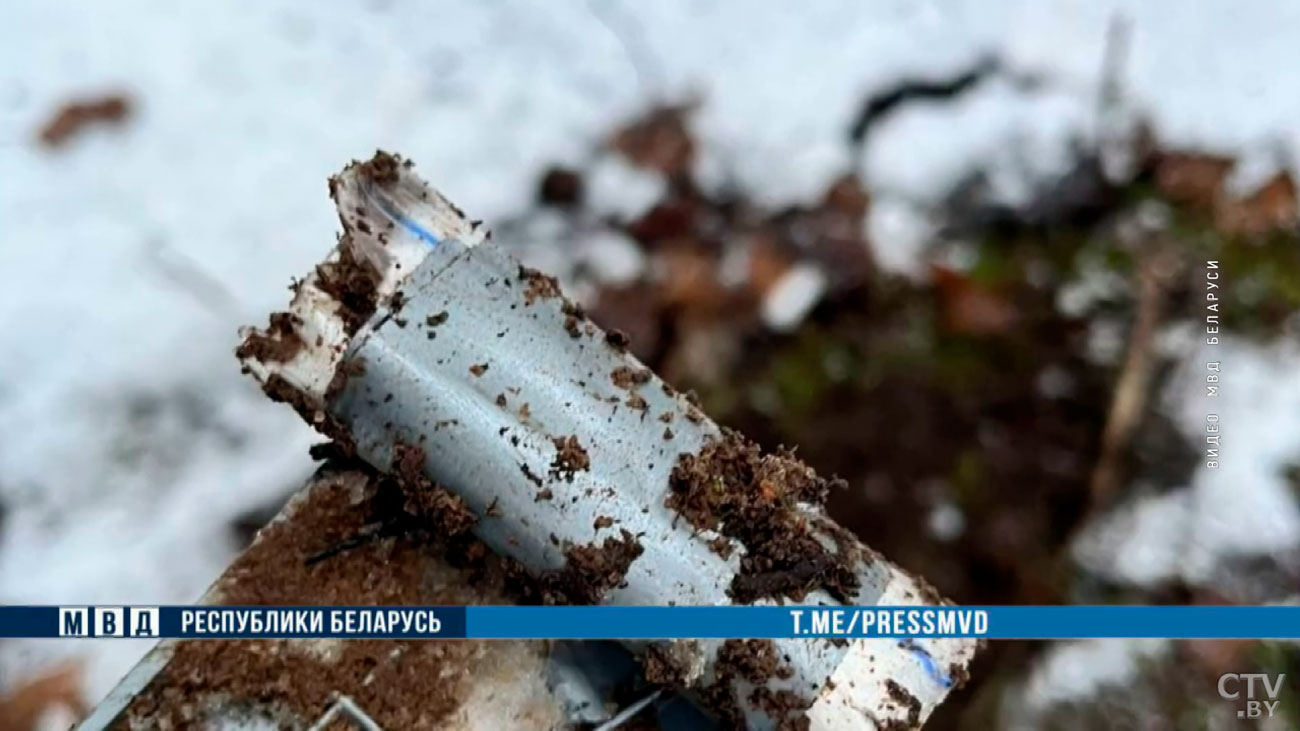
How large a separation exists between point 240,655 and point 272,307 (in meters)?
0.66

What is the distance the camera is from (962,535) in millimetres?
1441

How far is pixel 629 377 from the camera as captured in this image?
0.99m

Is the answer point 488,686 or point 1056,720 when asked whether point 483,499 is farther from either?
point 1056,720

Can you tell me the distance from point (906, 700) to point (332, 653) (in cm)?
50

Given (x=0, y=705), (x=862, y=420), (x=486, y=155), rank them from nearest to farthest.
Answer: (x=0, y=705)
(x=862, y=420)
(x=486, y=155)

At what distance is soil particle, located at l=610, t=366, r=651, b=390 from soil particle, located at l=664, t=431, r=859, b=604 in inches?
3.1

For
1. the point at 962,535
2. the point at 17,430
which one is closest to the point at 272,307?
the point at 17,430

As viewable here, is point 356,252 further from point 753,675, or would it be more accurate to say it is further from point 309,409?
point 753,675

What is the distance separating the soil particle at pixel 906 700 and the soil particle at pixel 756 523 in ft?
0.28

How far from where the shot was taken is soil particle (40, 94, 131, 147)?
62.5 inches

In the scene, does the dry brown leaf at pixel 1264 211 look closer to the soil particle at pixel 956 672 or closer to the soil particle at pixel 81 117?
the soil particle at pixel 956 672
